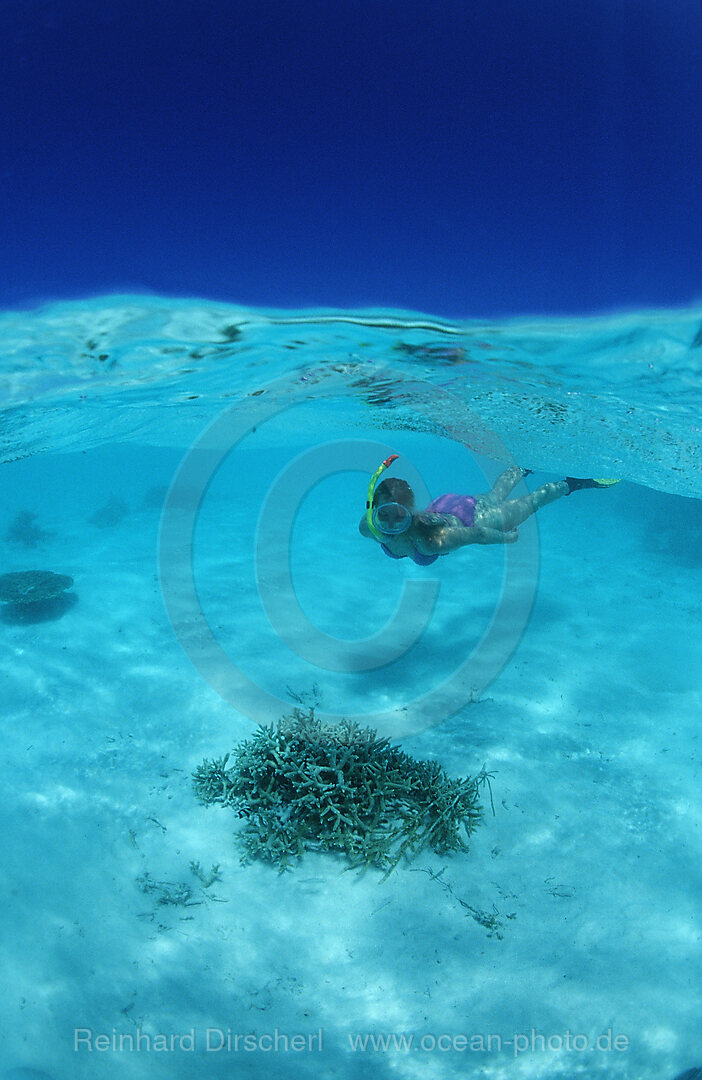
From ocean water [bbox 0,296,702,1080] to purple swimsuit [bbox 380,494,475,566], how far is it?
2.54 metres

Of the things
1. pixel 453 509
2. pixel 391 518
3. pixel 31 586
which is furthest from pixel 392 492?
pixel 31 586

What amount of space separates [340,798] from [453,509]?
4.80 meters

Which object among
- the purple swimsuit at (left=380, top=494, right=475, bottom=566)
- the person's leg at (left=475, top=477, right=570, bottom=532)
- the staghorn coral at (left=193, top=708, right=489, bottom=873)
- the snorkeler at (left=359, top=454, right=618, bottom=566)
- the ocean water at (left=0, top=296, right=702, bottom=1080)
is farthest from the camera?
the person's leg at (left=475, top=477, right=570, bottom=532)

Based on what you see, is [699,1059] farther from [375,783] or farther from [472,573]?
[472,573]

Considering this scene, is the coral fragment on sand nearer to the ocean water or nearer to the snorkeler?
the ocean water

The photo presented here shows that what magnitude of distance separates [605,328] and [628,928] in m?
7.83

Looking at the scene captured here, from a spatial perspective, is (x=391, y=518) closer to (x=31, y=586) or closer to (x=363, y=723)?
(x=363, y=723)

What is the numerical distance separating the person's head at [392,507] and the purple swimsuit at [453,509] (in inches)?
46.1

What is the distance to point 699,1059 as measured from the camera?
12.7 feet

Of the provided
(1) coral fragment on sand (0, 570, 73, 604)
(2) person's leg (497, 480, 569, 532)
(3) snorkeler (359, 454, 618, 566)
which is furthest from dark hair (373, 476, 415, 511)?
(1) coral fragment on sand (0, 570, 73, 604)

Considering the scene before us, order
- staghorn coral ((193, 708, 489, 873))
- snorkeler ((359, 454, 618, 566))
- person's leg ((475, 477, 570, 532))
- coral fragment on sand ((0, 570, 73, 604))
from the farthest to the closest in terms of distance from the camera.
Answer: coral fragment on sand ((0, 570, 73, 604)) < person's leg ((475, 477, 570, 532)) < snorkeler ((359, 454, 618, 566)) < staghorn coral ((193, 708, 489, 873))

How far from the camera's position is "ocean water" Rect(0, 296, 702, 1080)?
13.2 feet

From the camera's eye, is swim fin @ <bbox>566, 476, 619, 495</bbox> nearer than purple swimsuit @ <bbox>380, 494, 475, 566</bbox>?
No

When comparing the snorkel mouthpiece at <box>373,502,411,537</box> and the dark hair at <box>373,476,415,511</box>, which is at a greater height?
the dark hair at <box>373,476,415,511</box>
